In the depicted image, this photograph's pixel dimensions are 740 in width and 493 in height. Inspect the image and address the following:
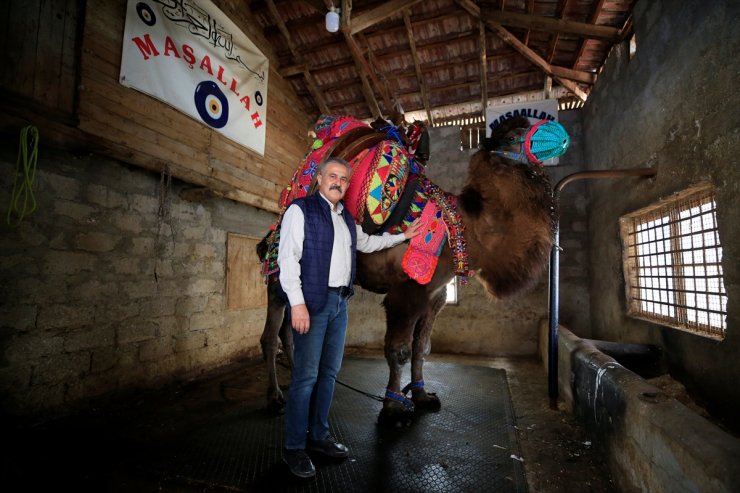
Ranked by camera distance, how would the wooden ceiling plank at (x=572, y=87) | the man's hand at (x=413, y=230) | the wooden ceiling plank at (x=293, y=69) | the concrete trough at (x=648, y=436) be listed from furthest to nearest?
the wooden ceiling plank at (x=293, y=69) < the wooden ceiling plank at (x=572, y=87) < the man's hand at (x=413, y=230) < the concrete trough at (x=648, y=436)

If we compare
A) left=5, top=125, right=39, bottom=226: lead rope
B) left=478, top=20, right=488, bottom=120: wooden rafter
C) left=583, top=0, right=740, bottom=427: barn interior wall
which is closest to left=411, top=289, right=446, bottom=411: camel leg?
left=583, top=0, right=740, bottom=427: barn interior wall

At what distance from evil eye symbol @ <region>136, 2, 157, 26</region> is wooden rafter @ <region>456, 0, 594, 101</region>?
4113 mm

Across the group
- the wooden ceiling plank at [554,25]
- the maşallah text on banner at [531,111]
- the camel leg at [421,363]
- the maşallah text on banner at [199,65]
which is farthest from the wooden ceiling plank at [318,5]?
the camel leg at [421,363]

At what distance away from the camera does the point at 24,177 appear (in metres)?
2.61

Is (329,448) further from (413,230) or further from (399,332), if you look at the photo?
(413,230)

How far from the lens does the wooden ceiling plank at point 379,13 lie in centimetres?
484

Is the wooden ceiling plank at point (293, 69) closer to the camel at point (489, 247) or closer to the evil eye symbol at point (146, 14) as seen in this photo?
the evil eye symbol at point (146, 14)

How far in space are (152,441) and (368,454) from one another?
1565 millimetres

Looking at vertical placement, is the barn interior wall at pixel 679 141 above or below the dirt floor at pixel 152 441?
above

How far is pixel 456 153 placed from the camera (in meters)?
6.14

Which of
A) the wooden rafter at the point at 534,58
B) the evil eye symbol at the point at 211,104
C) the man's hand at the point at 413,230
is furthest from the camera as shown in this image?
the wooden rafter at the point at 534,58

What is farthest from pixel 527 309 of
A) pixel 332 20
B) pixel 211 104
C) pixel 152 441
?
pixel 211 104

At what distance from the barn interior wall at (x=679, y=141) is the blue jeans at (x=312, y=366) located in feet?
8.29

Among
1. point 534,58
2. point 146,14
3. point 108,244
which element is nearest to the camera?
point 108,244
